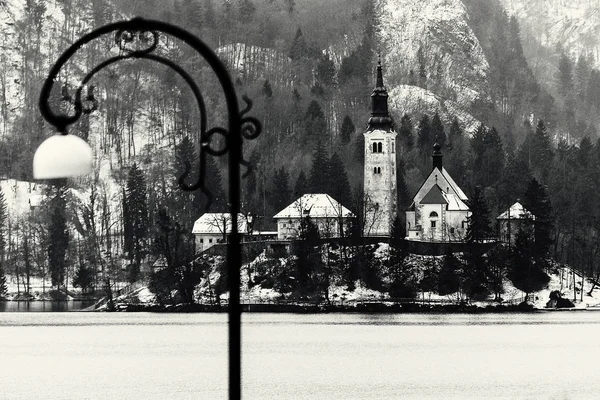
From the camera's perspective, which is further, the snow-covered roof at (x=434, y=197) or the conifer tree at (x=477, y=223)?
the snow-covered roof at (x=434, y=197)

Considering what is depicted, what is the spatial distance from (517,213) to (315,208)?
61.6 feet

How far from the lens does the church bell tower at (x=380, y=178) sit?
439 ft

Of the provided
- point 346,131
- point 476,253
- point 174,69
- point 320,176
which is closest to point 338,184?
point 320,176

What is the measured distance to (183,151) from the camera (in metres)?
164

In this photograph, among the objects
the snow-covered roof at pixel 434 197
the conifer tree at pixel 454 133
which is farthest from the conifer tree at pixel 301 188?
the conifer tree at pixel 454 133

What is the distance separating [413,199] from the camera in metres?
137

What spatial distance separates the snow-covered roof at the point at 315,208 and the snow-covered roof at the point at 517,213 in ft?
47.3

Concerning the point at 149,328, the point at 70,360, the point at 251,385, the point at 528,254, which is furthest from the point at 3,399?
the point at 528,254

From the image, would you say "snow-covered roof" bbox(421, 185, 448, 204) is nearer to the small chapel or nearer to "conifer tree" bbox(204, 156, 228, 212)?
the small chapel

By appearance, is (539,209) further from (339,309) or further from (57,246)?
(57,246)

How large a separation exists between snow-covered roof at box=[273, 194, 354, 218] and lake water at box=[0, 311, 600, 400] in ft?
43.2

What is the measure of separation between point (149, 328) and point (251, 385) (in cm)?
4226

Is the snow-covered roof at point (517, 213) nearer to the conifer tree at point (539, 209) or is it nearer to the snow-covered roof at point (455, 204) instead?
the conifer tree at point (539, 209)

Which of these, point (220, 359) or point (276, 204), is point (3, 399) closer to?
point (220, 359)
